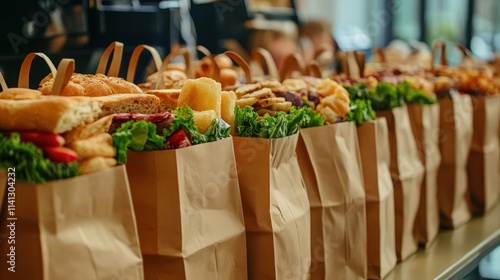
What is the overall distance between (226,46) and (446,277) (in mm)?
2761

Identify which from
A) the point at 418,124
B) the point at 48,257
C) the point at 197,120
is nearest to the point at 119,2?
the point at 418,124

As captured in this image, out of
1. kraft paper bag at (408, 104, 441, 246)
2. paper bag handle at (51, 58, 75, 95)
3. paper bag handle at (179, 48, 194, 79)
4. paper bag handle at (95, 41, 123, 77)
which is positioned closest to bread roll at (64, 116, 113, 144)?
paper bag handle at (51, 58, 75, 95)

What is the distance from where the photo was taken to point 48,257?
3.98ft

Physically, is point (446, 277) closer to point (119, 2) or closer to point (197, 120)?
point (197, 120)

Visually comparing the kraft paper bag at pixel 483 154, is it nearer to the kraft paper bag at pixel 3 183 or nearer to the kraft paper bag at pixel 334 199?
the kraft paper bag at pixel 334 199

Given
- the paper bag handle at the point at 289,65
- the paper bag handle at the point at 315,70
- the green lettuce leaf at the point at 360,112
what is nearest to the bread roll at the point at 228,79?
the paper bag handle at the point at 289,65

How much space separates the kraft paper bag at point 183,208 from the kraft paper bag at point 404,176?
1.01 metres

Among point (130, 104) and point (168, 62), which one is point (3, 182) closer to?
point (130, 104)

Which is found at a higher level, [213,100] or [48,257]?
[213,100]

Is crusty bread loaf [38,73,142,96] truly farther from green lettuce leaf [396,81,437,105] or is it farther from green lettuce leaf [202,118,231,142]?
green lettuce leaf [396,81,437,105]

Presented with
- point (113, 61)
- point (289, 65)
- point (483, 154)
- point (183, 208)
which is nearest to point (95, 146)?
point (183, 208)

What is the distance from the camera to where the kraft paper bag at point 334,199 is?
197 centimetres

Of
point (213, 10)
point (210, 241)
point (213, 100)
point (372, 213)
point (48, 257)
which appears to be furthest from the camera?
point (213, 10)

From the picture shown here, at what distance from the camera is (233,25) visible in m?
5.14
